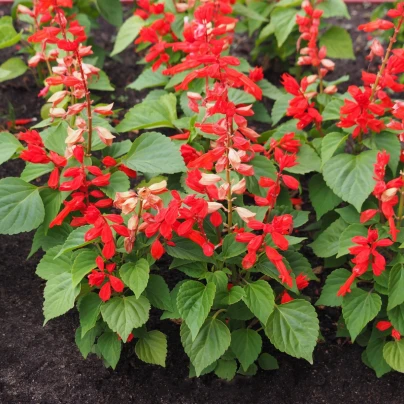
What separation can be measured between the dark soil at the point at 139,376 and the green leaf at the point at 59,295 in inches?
15.0

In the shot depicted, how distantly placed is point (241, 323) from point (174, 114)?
1.10 m

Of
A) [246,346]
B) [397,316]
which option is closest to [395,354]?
[397,316]

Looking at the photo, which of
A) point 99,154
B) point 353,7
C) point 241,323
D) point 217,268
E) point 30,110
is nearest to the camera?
point 217,268

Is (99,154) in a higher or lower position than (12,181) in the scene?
lower

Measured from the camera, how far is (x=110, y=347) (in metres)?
2.70

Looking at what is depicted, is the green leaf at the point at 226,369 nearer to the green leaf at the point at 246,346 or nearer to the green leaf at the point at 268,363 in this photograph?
the green leaf at the point at 246,346

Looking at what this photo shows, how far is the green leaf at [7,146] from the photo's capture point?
2.88 meters

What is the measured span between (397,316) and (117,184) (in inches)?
50.8

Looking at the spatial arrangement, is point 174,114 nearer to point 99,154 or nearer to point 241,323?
point 99,154

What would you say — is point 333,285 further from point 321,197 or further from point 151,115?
point 151,115

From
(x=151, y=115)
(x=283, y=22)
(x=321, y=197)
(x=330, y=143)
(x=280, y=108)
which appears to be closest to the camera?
(x=330, y=143)

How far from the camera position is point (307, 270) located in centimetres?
286

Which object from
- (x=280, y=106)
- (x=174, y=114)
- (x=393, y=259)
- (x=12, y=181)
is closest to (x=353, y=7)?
(x=280, y=106)

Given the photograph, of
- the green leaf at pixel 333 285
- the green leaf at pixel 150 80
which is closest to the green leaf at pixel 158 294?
the green leaf at pixel 333 285
